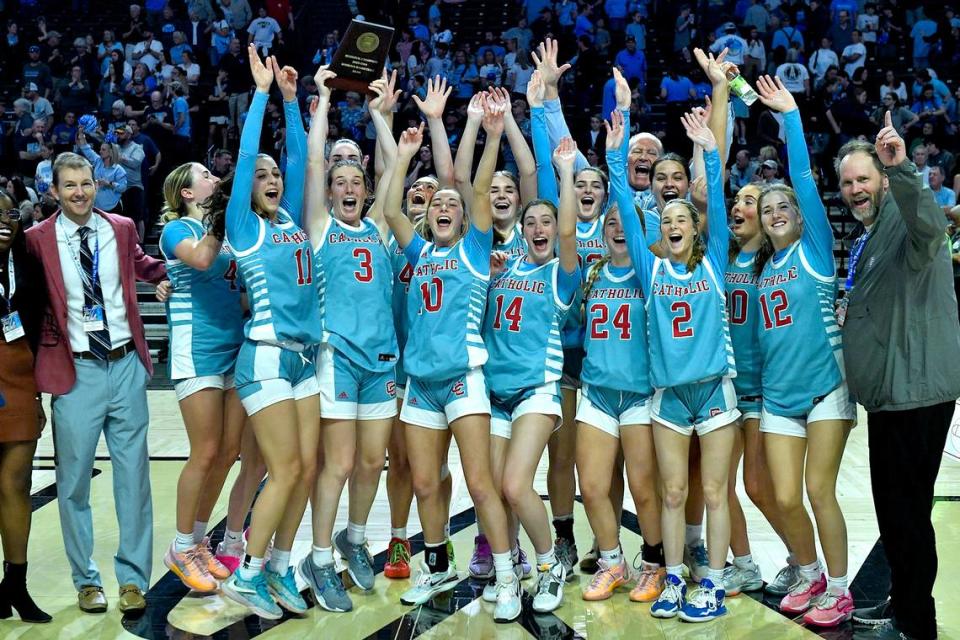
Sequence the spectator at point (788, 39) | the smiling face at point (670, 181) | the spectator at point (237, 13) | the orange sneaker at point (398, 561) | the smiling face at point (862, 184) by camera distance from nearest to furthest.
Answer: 1. the smiling face at point (862, 184)
2. the orange sneaker at point (398, 561)
3. the smiling face at point (670, 181)
4. the spectator at point (788, 39)
5. the spectator at point (237, 13)

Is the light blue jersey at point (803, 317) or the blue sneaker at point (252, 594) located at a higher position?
the light blue jersey at point (803, 317)

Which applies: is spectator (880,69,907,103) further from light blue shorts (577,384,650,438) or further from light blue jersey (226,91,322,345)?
light blue jersey (226,91,322,345)

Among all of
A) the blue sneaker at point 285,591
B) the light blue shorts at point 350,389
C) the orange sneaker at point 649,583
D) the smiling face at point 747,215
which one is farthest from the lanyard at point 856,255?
the blue sneaker at point 285,591

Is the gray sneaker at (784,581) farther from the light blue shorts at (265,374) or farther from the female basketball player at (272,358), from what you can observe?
the light blue shorts at (265,374)

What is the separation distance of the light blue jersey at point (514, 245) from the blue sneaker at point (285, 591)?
1.86 m

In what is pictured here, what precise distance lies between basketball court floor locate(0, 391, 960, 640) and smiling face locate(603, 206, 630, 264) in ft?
5.06

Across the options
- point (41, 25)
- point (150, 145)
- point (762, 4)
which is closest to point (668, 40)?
point (762, 4)

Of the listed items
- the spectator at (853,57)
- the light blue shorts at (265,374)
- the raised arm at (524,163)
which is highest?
the spectator at (853,57)

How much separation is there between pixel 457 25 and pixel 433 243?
1297 cm

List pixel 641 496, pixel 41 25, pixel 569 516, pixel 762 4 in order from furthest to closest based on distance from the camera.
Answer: pixel 41 25 < pixel 762 4 < pixel 569 516 < pixel 641 496

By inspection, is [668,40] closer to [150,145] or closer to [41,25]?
[150,145]

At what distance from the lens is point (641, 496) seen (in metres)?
5.09

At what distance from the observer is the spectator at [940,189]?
39.0ft

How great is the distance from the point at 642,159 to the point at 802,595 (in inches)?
98.6
